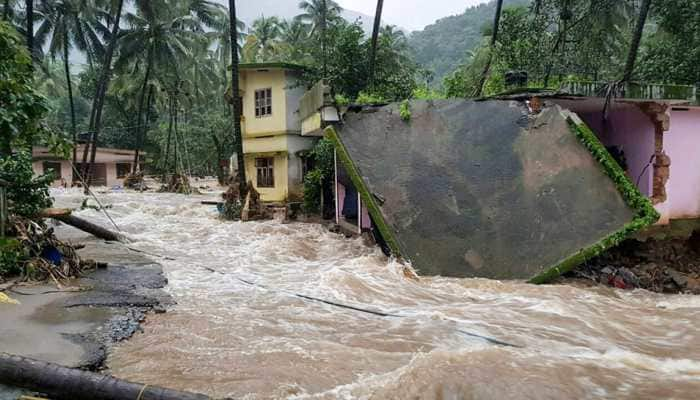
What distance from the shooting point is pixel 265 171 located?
832 inches

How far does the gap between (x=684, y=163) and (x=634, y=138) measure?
3.26ft

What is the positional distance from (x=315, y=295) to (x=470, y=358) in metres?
3.13

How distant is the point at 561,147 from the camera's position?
9.29m

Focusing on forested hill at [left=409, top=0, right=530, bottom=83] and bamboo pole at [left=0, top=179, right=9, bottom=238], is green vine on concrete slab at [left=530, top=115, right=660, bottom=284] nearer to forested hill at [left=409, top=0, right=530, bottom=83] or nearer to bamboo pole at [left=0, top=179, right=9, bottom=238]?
bamboo pole at [left=0, top=179, right=9, bottom=238]

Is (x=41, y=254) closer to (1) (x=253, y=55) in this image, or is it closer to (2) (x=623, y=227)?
(2) (x=623, y=227)

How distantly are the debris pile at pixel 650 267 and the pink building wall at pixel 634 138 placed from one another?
1.19 metres

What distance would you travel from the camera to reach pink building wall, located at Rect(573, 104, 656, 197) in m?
10.0

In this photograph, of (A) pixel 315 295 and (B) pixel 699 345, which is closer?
(B) pixel 699 345

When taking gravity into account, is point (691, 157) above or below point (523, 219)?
above

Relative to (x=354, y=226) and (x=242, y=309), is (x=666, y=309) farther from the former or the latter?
(x=354, y=226)

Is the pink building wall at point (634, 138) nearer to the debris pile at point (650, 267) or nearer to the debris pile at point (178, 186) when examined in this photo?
the debris pile at point (650, 267)

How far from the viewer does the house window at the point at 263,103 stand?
2070 centimetres

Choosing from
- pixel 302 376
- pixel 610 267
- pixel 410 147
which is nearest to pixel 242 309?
pixel 302 376

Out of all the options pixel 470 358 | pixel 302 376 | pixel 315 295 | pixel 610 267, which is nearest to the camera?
pixel 302 376
